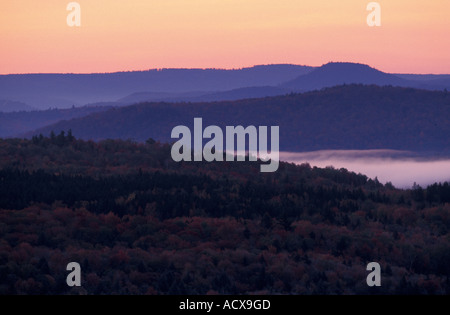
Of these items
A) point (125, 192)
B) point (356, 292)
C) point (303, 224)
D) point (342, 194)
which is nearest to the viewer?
point (356, 292)

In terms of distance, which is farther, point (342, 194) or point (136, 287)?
point (342, 194)

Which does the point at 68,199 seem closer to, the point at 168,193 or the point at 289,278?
the point at 168,193

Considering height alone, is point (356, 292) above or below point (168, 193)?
below

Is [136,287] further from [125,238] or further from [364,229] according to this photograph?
[364,229]

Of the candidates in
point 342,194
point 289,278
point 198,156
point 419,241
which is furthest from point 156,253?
point 198,156

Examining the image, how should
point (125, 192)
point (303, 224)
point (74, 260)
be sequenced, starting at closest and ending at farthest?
point (74, 260) < point (303, 224) < point (125, 192)

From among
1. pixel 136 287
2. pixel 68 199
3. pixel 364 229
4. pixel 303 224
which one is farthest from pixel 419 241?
pixel 68 199

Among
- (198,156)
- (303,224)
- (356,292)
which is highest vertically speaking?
(198,156)
